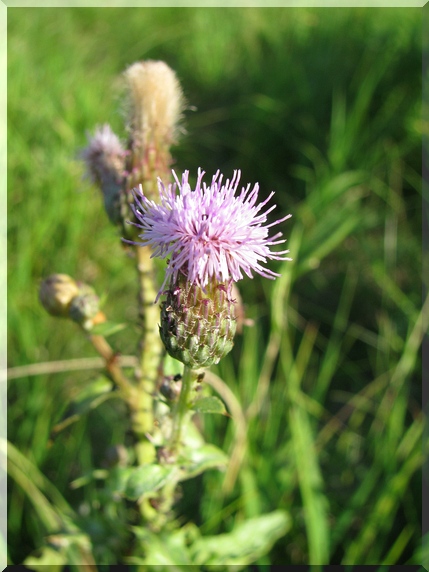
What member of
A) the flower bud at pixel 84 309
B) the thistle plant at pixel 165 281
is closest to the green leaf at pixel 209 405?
the thistle plant at pixel 165 281

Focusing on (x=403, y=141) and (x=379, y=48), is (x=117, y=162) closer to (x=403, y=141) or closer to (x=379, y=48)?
(x=403, y=141)

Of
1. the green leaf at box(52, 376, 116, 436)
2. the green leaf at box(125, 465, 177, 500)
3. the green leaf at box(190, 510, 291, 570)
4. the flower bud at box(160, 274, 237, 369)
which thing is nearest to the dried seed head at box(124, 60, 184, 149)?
the flower bud at box(160, 274, 237, 369)

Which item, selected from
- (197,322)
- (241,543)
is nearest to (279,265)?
(241,543)

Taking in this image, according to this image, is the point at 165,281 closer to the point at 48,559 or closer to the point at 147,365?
the point at 147,365

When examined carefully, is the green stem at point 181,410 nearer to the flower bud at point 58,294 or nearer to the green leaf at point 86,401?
the green leaf at point 86,401

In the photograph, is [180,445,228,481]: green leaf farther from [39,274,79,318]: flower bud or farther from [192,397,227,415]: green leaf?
[39,274,79,318]: flower bud

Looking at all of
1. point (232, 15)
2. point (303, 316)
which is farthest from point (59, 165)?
point (232, 15)
